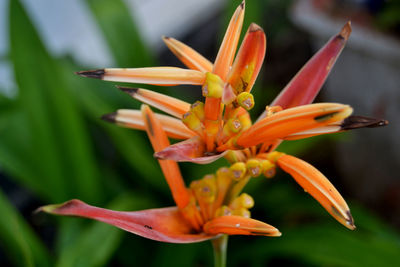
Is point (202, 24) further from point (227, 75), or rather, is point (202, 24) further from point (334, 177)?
point (227, 75)

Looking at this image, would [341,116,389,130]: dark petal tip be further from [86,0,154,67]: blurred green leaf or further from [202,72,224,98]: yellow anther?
[86,0,154,67]: blurred green leaf

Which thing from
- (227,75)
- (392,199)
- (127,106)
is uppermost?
(227,75)

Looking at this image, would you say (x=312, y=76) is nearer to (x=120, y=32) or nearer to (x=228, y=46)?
(x=228, y=46)

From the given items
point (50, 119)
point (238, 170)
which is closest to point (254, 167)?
point (238, 170)

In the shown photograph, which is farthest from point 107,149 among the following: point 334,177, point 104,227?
point 334,177

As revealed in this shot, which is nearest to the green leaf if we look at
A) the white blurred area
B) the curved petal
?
the curved petal

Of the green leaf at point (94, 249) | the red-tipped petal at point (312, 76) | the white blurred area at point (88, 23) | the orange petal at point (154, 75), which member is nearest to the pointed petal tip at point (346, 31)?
the red-tipped petal at point (312, 76)

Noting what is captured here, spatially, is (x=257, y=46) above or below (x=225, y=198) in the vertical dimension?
above
